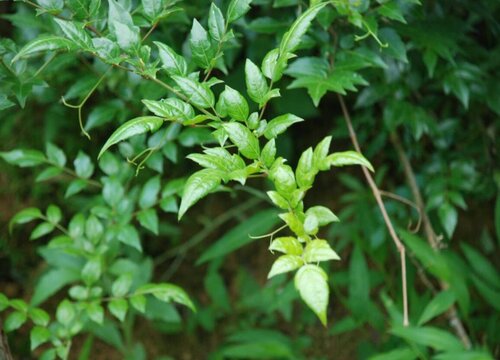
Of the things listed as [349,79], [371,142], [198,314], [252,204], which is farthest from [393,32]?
[198,314]

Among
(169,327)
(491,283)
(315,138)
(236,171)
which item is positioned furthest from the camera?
(315,138)

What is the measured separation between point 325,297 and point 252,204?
4.51 feet

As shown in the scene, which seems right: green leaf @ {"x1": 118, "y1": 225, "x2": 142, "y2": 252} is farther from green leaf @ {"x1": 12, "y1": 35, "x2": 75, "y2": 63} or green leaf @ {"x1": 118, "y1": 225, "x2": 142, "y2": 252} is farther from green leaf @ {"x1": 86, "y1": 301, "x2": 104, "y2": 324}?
green leaf @ {"x1": 12, "y1": 35, "x2": 75, "y2": 63}

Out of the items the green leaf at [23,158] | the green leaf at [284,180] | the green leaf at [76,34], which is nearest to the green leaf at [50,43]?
the green leaf at [76,34]

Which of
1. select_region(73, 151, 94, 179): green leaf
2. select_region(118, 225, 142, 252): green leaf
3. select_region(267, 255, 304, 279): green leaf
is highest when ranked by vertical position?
select_region(267, 255, 304, 279): green leaf

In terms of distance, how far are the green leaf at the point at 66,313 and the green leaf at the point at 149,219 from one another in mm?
225

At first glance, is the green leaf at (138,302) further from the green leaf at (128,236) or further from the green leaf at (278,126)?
the green leaf at (278,126)

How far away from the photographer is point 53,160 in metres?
1.37

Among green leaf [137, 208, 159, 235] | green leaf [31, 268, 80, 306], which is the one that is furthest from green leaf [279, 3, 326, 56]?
green leaf [31, 268, 80, 306]

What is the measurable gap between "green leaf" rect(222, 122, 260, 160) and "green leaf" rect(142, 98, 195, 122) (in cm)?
6

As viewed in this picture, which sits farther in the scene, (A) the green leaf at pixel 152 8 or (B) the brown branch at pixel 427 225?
(B) the brown branch at pixel 427 225

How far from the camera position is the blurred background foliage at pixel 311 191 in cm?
133

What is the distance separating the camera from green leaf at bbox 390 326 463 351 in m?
1.31

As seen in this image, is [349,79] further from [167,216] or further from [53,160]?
[167,216]
